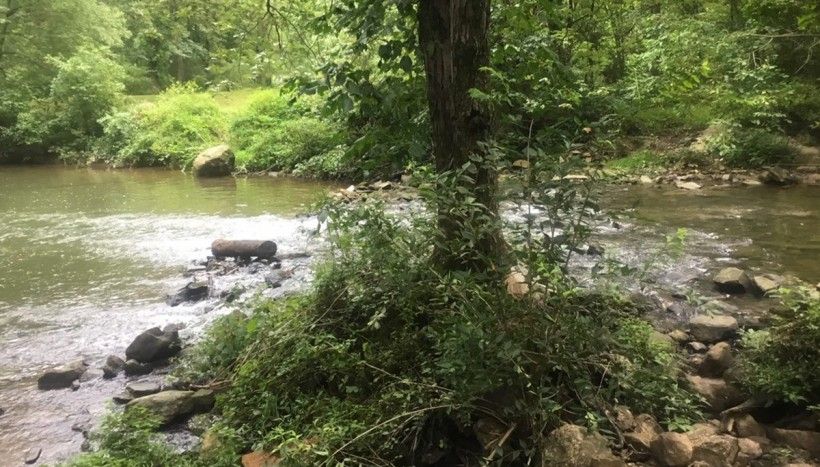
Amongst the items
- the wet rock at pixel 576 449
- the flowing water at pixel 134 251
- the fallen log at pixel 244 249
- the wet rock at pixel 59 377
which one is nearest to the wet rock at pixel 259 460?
the wet rock at pixel 576 449

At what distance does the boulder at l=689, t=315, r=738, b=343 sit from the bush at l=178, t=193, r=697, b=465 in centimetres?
92

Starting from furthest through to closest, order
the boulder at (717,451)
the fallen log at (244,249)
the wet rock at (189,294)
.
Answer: the fallen log at (244,249), the wet rock at (189,294), the boulder at (717,451)

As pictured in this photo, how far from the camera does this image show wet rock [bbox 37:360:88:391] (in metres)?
5.18


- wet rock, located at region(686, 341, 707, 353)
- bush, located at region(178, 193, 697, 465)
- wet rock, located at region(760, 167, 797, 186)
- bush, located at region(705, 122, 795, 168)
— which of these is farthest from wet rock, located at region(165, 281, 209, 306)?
bush, located at region(705, 122, 795, 168)

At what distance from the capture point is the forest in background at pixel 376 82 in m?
4.25

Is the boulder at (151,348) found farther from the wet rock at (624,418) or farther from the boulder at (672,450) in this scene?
the boulder at (672,450)

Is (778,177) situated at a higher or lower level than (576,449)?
higher

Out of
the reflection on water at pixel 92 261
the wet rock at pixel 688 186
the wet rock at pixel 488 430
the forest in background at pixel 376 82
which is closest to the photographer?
the wet rock at pixel 488 430

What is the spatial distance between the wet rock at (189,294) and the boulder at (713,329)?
5578mm

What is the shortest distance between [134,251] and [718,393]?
9.16 metres

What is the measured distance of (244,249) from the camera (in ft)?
30.1

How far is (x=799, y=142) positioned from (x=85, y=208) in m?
16.5

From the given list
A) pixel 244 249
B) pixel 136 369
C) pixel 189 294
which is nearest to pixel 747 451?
pixel 136 369

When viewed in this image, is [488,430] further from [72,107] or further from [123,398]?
Answer: [72,107]
